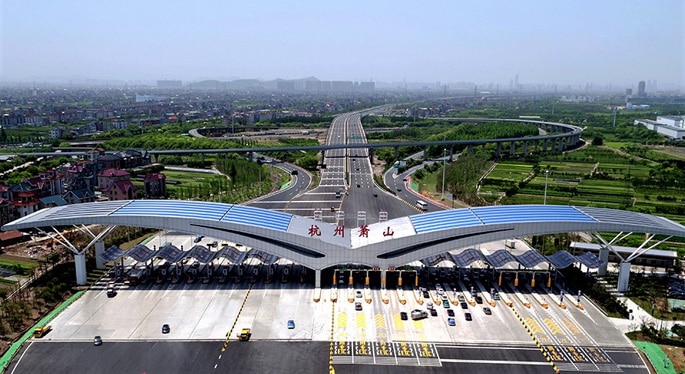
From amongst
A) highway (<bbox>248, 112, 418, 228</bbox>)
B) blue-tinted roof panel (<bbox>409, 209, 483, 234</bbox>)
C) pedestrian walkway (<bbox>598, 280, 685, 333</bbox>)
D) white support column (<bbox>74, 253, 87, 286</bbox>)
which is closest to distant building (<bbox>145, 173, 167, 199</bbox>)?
highway (<bbox>248, 112, 418, 228</bbox>)

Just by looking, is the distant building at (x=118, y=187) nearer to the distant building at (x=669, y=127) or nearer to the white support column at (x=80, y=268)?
the white support column at (x=80, y=268)

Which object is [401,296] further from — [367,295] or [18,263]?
[18,263]

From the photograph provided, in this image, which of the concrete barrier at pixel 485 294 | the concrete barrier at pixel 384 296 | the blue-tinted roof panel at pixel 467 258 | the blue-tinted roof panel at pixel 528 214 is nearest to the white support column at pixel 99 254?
the concrete barrier at pixel 384 296

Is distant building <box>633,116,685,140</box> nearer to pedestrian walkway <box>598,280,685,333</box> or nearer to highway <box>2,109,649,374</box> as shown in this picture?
pedestrian walkway <box>598,280,685,333</box>

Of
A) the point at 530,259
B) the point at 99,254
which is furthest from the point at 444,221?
the point at 99,254

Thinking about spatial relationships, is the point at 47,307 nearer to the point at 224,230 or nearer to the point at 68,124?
the point at 224,230

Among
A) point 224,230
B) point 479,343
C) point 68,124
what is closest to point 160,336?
point 224,230
